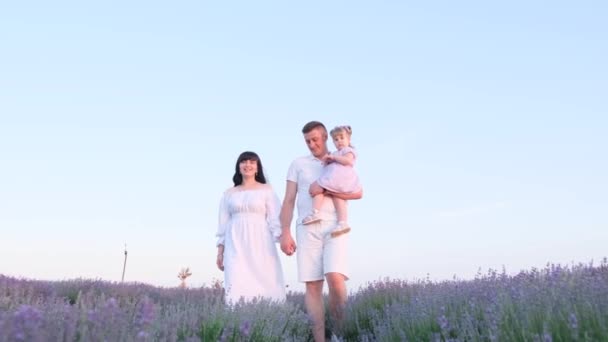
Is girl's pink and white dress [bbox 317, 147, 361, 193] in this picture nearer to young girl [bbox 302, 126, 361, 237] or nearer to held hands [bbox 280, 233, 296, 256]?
young girl [bbox 302, 126, 361, 237]

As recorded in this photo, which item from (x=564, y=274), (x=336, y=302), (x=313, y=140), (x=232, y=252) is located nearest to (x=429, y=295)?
(x=336, y=302)

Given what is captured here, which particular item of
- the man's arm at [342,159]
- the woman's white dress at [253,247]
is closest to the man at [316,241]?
the man's arm at [342,159]

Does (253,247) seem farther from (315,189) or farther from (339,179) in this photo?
(339,179)

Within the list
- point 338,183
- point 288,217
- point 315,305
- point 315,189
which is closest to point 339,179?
point 338,183

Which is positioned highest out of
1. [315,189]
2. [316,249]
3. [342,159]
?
[342,159]

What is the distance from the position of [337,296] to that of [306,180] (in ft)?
3.16

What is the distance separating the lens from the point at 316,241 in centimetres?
542

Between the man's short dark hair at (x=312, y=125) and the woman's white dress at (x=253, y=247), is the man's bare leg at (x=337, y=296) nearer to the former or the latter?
the woman's white dress at (x=253, y=247)

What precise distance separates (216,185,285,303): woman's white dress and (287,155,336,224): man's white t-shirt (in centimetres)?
92

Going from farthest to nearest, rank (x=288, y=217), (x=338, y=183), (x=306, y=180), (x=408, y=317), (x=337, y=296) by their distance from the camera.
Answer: (x=288, y=217)
(x=306, y=180)
(x=337, y=296)
(x=338, y=183)
(x=408, y=317)

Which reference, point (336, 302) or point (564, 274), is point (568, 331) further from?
point (336, 302)

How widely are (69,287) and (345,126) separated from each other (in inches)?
231

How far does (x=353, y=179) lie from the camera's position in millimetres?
5566

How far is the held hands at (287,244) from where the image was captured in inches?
235
